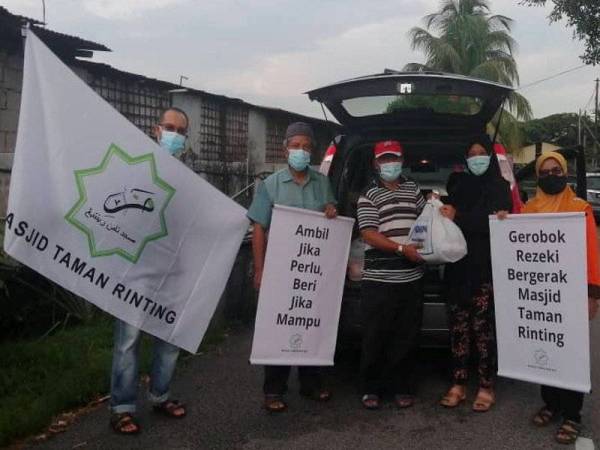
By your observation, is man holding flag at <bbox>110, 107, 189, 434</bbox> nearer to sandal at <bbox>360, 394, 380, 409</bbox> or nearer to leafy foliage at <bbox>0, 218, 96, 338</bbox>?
sandal at <bbox>360, 394, 380, 409</bbox>

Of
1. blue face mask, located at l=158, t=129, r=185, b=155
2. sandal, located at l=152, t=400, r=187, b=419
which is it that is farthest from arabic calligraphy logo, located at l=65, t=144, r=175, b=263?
sandal, located at l=152, t=400, r=187, b=419

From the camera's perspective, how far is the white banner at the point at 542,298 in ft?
13.5

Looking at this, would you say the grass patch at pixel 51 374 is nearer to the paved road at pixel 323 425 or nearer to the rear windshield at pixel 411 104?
the paved road at pixel 323 425

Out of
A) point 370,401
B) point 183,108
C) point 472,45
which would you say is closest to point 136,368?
point 370,401

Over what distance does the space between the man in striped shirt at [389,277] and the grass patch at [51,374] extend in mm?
Answer: 1910

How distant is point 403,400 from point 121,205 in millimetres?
2249

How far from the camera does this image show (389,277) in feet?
14.7

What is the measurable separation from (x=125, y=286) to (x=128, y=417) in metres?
0.82

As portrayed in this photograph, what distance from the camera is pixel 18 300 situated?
6.00 metres

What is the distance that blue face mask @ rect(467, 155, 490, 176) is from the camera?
4578 mm

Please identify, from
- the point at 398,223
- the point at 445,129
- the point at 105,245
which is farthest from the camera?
the point at 445,129

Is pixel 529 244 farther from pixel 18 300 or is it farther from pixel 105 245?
pixel 18 300

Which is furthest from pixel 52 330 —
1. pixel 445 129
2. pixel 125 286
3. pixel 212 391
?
pixel 445 129

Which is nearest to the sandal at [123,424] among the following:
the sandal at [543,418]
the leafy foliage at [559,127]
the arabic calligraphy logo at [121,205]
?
the arabic calligraphy logo at [121,205]
